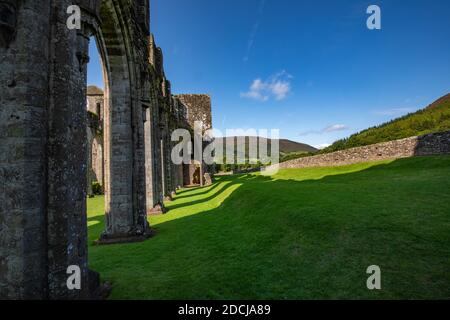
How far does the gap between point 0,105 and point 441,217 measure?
23.0 ft

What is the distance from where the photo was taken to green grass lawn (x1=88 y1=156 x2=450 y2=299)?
3.42 meters

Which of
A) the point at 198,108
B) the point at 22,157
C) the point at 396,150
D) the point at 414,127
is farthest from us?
the point at 198,108

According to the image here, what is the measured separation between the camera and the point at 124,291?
386 cm

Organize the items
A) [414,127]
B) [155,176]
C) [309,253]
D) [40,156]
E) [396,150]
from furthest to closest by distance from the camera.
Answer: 1. [414,127]
2. [396,150]
3. [155,176]
4. [309,253]
5. [40,156]

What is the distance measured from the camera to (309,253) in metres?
4.42

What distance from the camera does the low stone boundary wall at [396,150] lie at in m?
11.8

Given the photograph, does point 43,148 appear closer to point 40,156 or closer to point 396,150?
point 40,156

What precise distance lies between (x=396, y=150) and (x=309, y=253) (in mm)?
13211

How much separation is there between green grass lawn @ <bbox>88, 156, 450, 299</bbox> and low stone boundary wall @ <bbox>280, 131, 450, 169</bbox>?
20.3 feet

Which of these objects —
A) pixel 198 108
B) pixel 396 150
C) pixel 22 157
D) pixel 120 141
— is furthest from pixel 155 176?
pixel 198 108

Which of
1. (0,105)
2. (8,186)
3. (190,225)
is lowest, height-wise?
(190,225)

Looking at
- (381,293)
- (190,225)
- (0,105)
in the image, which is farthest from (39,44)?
(190,225)

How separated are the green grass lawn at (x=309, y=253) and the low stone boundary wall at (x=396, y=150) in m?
6.17
